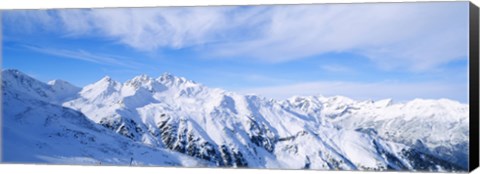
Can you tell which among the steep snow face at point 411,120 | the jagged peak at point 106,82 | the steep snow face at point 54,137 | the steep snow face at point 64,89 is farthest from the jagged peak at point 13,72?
the steep snow face at point 411,120

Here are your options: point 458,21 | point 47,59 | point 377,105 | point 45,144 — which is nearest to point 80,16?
point 47,59

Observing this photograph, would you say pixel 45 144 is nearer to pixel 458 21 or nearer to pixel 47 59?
pixel 47 59

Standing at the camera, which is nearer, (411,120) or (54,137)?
(411,120)

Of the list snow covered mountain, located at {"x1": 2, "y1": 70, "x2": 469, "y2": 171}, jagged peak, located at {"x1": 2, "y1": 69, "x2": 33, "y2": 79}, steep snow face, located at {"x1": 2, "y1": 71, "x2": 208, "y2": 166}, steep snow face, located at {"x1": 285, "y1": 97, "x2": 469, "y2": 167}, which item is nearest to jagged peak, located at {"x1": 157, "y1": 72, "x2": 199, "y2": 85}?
snow covered mountain, located at {"x1": 2, "y1": 70, "x2": 469, "y2": 171}

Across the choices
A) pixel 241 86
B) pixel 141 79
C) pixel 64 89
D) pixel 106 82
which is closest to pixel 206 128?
pixel 241 86

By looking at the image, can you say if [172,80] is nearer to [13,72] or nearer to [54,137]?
[54,137]

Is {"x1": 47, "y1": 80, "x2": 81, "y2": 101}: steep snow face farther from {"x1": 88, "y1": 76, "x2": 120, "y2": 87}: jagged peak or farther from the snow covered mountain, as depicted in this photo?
{"x1": 88, "y1": 76, "x2": 120, "y2": 87}: jagged peak
